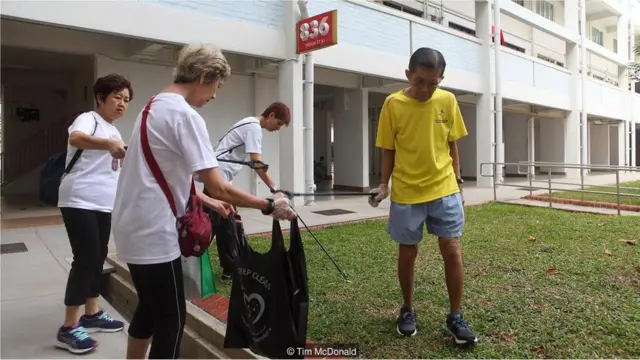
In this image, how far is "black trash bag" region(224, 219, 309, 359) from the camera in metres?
2.15

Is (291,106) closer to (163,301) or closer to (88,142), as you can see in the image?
(88,142)

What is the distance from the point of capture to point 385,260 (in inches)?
187

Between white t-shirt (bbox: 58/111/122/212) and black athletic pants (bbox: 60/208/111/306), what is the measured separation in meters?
0.06

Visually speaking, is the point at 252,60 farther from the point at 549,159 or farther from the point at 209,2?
the point at 549,159

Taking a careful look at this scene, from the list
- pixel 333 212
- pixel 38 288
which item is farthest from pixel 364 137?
pixel 38 288

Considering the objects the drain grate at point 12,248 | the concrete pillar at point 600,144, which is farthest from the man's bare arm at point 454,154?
the concrete pillar at point 600,144

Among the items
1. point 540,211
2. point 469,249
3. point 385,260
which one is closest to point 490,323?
point 385,260

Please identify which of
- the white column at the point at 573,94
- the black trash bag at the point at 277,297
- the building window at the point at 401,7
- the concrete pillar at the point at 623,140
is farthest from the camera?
the concrete pillar at the point at 623,140

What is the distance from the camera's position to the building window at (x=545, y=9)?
20.3 metres

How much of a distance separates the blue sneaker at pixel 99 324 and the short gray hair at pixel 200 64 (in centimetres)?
208

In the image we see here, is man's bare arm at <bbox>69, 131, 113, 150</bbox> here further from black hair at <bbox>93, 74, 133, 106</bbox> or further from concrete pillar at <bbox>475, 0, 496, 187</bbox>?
concrete pillar at <bbox>475, 0, 496, 187</bbox>

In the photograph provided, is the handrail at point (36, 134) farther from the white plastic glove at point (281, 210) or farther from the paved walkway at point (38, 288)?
the white plastic glove at point (281, 210)

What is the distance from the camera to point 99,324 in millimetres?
3248

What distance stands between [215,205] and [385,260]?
2734 millimetres
